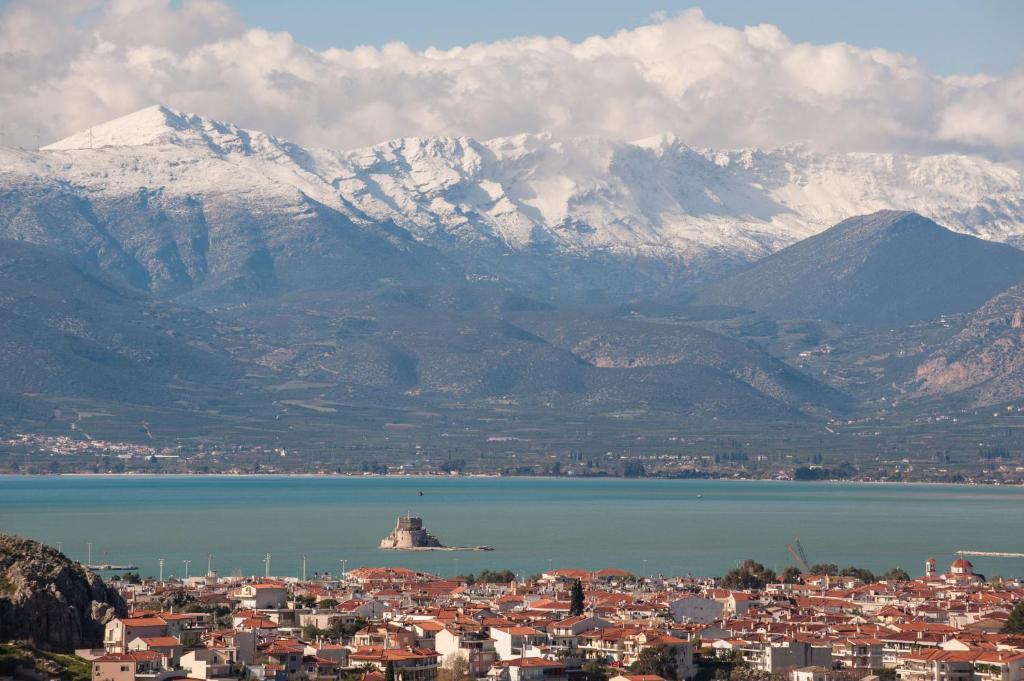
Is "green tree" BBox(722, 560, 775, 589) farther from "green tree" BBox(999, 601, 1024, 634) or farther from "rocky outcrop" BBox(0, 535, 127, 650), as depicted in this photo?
"rocky outcrop" BBox(0, 535, 127, 650)

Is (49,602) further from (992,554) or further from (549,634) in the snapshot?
(992,554)

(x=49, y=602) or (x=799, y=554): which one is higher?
(x=799, y=554)

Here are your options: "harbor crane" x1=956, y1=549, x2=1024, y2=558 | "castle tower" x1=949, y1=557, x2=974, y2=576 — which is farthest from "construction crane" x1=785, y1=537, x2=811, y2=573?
"castle tower" x1=949, y1=557, x2=974, y2=576

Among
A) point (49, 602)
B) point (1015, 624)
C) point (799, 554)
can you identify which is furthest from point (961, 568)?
point (49, 602)

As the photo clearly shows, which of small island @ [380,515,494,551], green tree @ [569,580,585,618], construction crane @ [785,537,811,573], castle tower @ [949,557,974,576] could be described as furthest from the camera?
small island @ [380,515,494,551]

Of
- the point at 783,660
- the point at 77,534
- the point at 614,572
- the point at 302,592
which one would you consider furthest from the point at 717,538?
the point at 783,660
